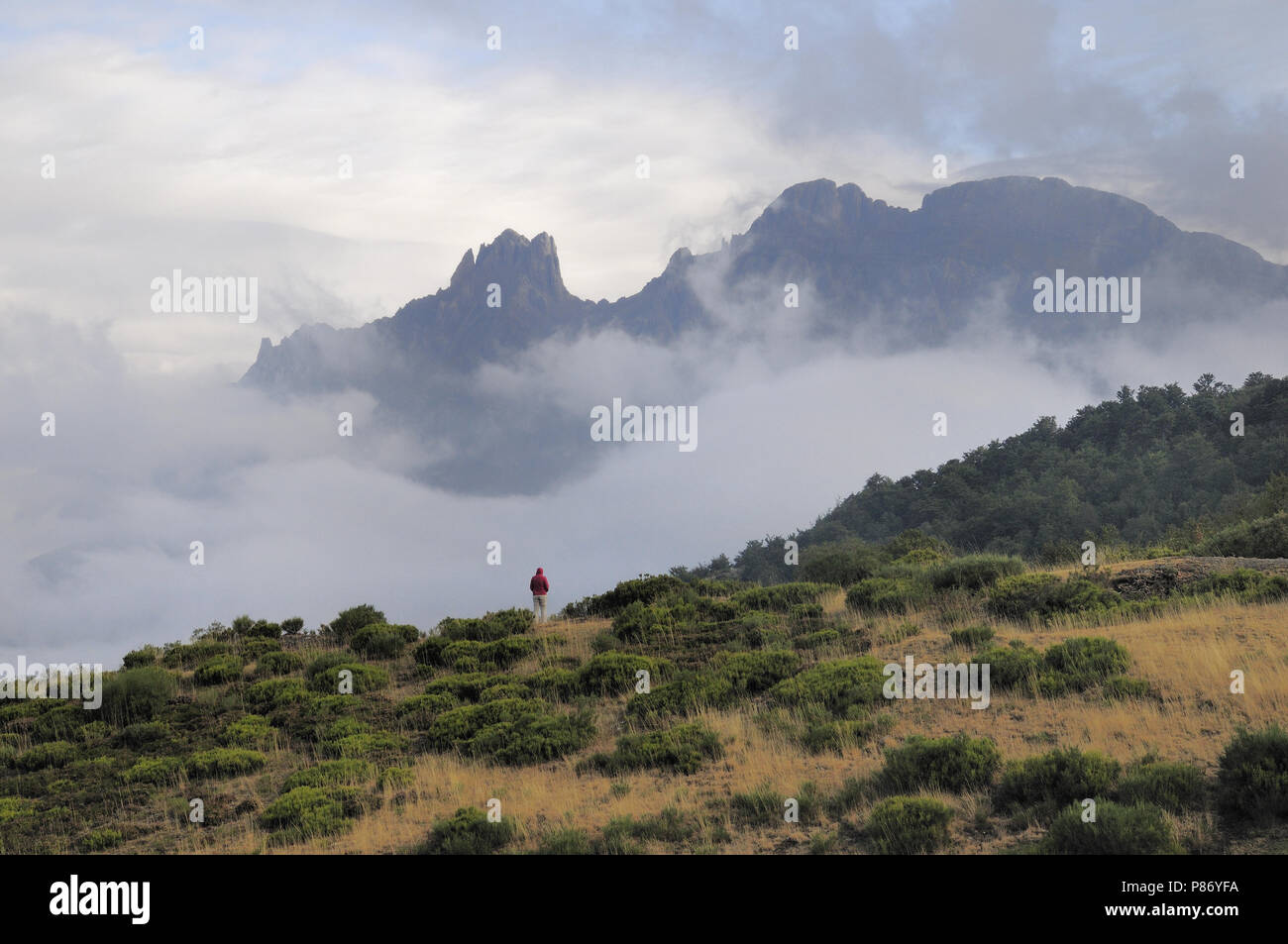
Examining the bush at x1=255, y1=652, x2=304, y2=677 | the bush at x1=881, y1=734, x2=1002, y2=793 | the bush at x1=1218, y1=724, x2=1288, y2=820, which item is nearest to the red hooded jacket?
the bush at x1=255, y1=652, x2=304, y2=677

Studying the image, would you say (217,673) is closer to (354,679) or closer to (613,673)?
(354,679)

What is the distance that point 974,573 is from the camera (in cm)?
2256

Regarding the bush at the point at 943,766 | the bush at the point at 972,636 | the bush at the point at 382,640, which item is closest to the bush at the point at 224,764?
the bush at the point at 382,640

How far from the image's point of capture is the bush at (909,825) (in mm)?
9859

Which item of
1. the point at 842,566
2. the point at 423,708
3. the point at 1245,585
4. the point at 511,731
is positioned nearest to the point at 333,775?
the point at 511,731

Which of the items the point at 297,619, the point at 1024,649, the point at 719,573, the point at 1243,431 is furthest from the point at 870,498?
the point at 1024,649

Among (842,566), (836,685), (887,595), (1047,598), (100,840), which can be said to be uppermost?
(842,566)

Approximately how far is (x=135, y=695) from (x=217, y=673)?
7.63 ft

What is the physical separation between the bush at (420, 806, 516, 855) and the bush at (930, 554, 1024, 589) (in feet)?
46.7

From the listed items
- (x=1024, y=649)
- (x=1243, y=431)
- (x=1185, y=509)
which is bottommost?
(x=1024, y=649)
